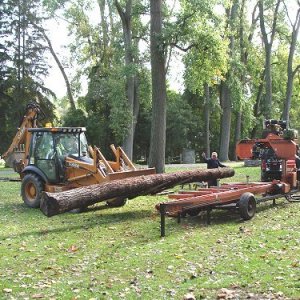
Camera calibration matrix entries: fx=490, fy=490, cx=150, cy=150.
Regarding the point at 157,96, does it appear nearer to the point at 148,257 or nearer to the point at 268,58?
the point at 148,257

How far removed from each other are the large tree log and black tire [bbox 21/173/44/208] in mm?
3014

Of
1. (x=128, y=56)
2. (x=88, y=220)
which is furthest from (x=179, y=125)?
(x=88, y=220)

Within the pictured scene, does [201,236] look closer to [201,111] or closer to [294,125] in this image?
[201,111]

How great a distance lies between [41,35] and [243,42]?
54.7 feet

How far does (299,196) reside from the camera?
14703mm

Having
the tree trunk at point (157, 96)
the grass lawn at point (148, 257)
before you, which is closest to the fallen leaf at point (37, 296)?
the grass lawn at point (148, 257)

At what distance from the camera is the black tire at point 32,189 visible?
14047mm

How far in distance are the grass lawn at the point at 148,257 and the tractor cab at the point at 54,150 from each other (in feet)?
6.28

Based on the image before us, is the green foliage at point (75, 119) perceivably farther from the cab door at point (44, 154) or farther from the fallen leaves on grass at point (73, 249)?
the fallen leaves on grass at point (73, 249)

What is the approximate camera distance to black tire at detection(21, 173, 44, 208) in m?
14.0

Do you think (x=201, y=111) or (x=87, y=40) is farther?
(x=201, y=111)

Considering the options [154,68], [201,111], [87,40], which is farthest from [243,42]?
[154,68]

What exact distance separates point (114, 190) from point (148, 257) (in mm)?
3898

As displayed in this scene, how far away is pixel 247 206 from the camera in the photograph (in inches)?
442
